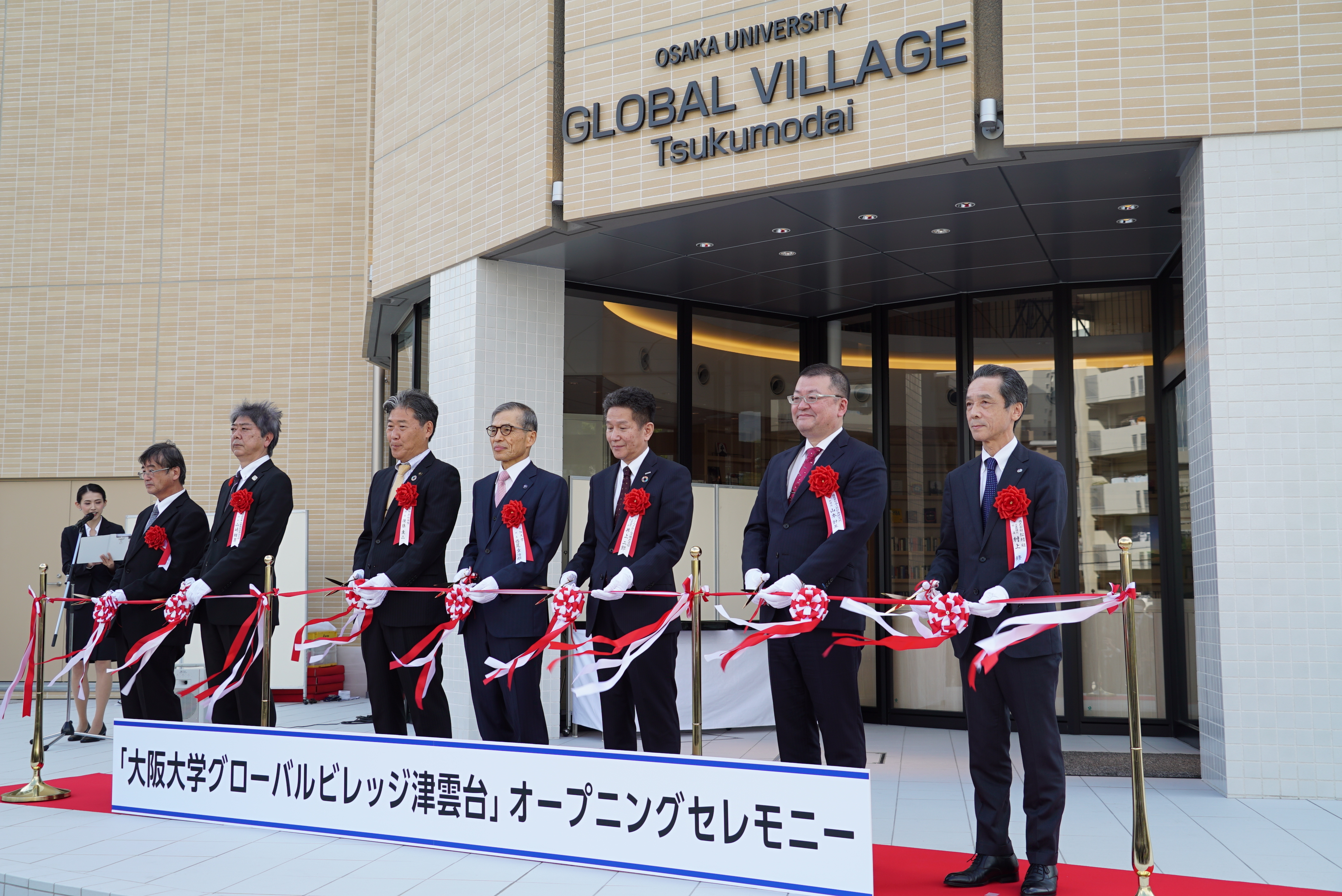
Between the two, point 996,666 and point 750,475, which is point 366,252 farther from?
point 996,666

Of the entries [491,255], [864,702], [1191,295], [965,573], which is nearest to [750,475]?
[864,702]

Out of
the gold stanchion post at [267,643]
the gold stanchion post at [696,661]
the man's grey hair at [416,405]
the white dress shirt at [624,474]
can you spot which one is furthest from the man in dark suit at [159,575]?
the gold stanchion post at [696,661]

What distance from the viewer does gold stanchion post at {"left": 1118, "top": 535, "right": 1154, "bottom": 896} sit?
10.3 feet

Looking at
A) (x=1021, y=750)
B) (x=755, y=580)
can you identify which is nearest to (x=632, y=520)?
(x=755, y=580)

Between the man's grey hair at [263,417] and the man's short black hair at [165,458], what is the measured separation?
0.62m

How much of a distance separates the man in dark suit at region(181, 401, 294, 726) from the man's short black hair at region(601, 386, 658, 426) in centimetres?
186

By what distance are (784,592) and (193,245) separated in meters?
9.28

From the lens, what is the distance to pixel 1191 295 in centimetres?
566

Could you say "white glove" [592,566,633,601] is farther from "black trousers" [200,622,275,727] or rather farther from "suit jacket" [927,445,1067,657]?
"black trousers" [200,622,275,727]

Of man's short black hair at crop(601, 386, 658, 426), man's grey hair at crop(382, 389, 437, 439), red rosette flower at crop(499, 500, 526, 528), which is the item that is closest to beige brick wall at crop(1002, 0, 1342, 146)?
man's short black hair at crop(601, 386, 658, 426)

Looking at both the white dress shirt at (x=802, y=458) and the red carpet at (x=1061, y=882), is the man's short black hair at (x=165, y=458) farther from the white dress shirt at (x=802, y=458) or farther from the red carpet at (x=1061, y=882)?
the red carpet at (x=1061, y=882)

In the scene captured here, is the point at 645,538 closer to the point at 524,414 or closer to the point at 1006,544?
the point at 524,414

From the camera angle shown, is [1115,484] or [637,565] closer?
[637,565]

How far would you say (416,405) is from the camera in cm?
507
